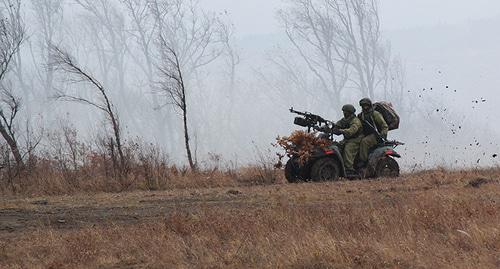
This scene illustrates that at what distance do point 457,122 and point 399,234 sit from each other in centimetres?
5635

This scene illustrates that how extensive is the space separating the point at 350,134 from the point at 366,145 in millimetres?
571

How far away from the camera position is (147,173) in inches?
550

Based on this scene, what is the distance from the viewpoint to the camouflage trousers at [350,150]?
14.3 meters

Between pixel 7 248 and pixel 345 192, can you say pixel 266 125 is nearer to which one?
pixel 345 192

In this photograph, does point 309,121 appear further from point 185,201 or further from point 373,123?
point 185,201

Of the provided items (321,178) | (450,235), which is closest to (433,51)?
(321,178)

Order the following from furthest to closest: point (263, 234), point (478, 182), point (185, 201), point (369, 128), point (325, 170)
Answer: point (369, 128) < point (325, 170) < point (478, 182) < point (185, 201) < point (263, 234)

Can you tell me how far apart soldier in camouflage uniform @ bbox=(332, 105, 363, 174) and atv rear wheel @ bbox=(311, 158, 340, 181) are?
31 centimetres

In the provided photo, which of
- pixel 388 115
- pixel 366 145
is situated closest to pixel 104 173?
pixel 366 145

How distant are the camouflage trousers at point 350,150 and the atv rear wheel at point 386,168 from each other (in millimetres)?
593

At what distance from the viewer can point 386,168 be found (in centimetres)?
1451

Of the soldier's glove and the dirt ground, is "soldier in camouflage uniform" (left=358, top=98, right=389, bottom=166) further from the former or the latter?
the dirt ground

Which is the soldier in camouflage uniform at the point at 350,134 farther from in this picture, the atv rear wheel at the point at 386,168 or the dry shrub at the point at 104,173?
the dry shrub at the point at 104,173

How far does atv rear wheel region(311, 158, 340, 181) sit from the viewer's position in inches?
548
